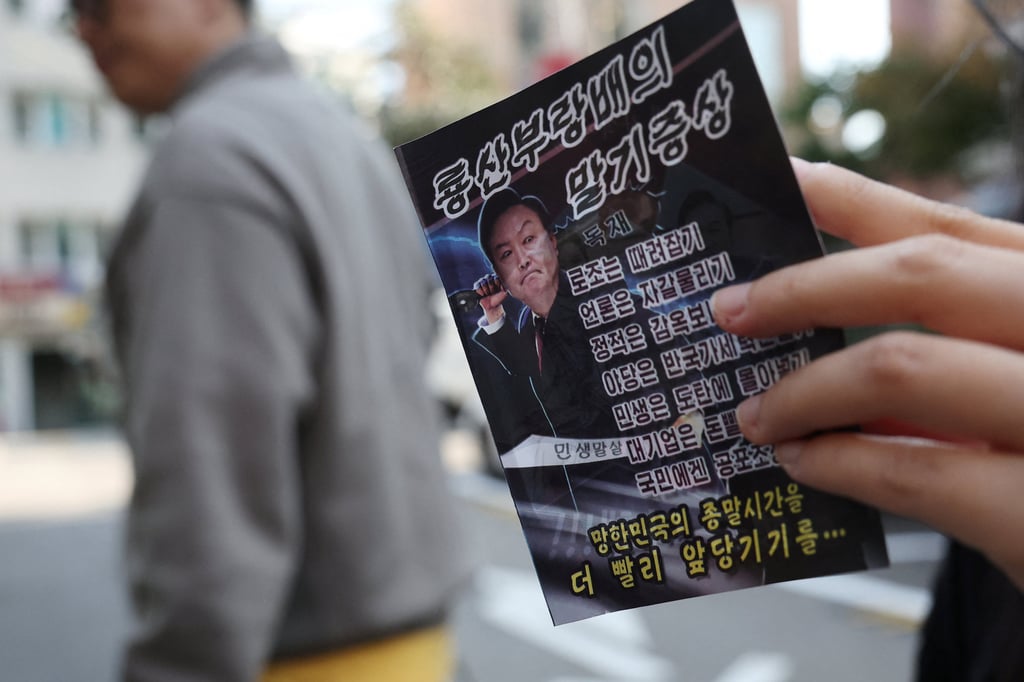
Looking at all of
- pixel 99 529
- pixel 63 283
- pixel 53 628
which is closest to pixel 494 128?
pixel 53 628

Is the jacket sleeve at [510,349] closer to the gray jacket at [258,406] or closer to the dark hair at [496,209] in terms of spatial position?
the dark hair at [496,209]

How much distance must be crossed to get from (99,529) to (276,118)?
8.38m

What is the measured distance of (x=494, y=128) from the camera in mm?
477

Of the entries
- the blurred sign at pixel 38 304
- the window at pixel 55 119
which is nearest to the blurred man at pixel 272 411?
the blurred sign at pixel 38 304

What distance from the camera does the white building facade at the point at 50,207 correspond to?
65.8 feet

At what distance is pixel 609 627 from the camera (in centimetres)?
461

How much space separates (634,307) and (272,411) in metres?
0.71

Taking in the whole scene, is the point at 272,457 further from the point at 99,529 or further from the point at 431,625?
the point at 99,529

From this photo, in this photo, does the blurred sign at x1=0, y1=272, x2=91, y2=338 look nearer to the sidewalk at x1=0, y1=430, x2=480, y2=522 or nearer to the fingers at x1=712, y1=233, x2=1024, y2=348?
the sidewalk at x1=0, y1=430, x2=480, y2=522

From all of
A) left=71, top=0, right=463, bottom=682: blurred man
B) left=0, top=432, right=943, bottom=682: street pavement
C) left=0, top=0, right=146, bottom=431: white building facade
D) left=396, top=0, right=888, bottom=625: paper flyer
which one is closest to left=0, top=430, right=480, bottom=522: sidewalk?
left=0, top=432, right=943, bottom=682: street pavement

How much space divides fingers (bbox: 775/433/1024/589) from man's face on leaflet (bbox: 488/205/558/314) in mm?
146

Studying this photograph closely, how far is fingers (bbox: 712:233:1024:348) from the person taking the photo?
0.48m

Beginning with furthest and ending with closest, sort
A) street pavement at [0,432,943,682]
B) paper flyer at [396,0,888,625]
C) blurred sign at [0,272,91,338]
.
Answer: blurred sign at [0,272,91,338], street pavement at [0,432,943,682], paper flyer at [396,0,888,625]

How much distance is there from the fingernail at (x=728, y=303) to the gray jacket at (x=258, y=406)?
2.37 feet
